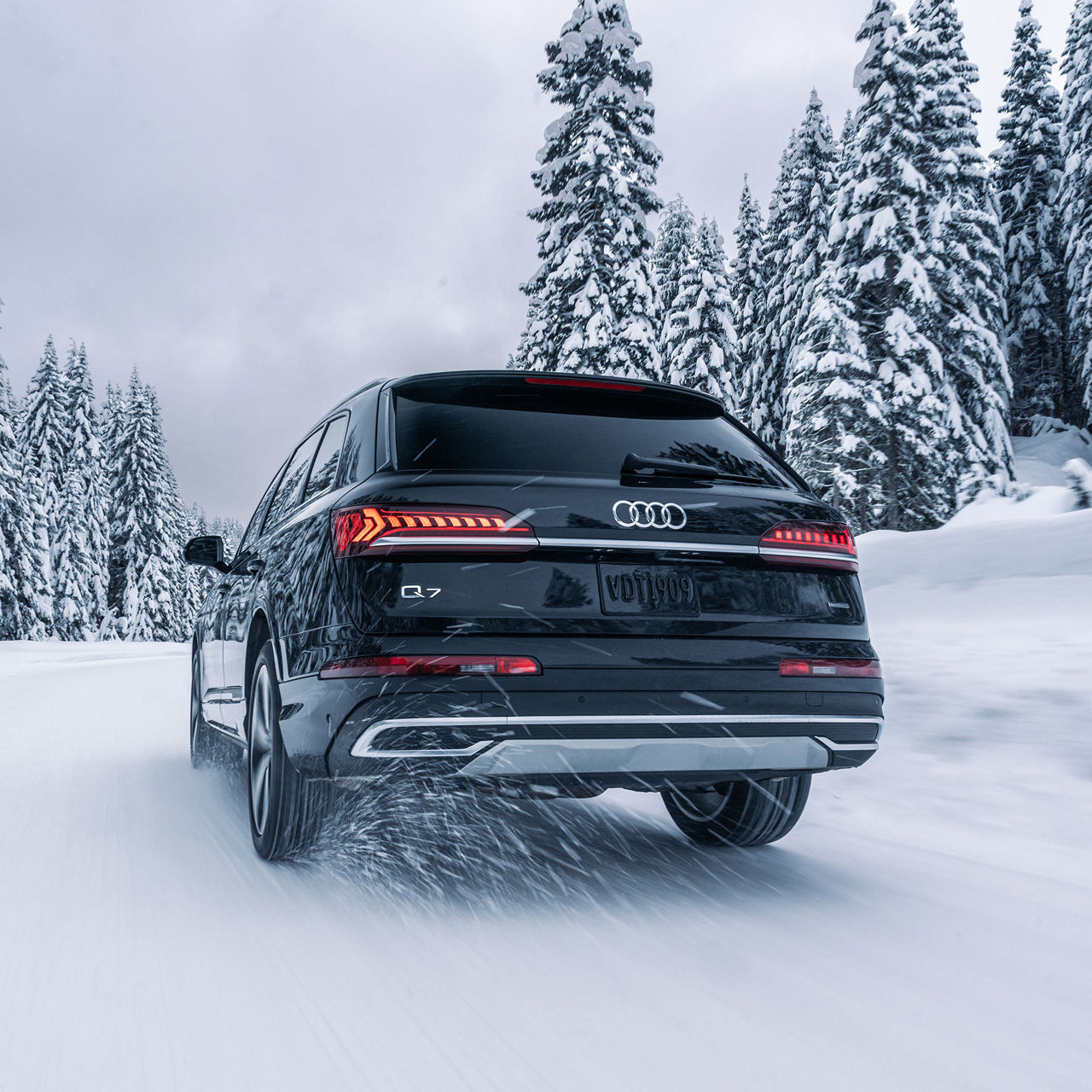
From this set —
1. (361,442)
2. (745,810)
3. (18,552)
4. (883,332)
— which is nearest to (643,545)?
(361,442)

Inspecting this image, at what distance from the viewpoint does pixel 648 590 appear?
367cm

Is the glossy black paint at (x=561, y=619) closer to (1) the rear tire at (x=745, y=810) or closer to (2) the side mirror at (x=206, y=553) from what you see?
(1) the rear tire at (x=745, y=810)

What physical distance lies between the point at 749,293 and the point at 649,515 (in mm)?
46614

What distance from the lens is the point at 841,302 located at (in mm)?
29203

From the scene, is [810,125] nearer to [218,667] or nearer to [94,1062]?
[218,667]

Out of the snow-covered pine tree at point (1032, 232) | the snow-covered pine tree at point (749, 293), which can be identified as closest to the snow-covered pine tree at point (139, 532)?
the snow-covered pine tree at point (749, 293)

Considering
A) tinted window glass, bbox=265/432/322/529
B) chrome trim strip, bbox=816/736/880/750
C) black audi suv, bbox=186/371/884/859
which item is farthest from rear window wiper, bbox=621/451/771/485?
tinted window glass, bbox=265/432/322/529

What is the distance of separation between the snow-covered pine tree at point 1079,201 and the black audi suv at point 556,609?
36890 mm

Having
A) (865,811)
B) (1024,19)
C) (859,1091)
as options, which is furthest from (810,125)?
(859,1091)

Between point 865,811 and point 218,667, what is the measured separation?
3.44 meters

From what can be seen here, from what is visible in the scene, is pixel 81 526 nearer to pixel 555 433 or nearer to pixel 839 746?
pixel 555 433

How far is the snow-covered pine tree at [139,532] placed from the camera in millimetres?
60219

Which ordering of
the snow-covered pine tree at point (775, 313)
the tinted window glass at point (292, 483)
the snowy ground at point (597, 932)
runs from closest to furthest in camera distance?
the snowy ground at point (597, 932) < the tinted window glass at point (292, 483) < the snow-covered pine tree at point (775, 313)

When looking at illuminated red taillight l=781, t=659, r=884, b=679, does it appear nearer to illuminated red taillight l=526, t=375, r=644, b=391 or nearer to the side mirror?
illuminated red taillight l=526, t=375, r=644, b=391
